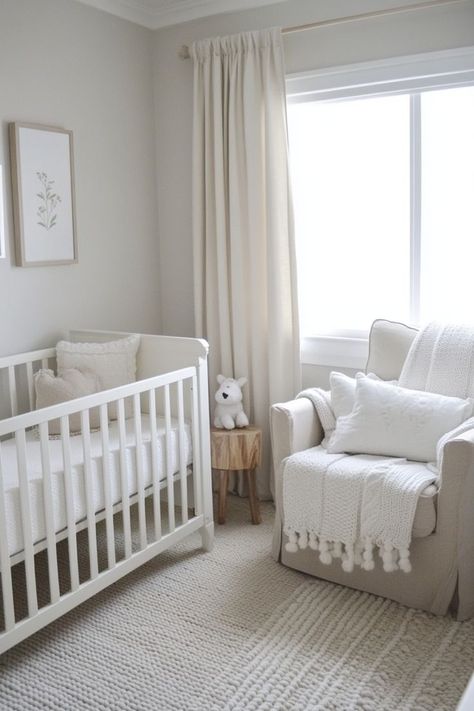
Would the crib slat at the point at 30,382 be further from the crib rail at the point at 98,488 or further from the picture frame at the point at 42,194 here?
the picture frame at the point at 42,194

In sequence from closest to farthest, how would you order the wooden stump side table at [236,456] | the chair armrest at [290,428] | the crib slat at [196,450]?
the chair armrest at [290,428], the crib slat at [196,450], the wooden stump side table at [236,456]

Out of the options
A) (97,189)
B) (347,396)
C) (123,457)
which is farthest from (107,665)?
(97,189)

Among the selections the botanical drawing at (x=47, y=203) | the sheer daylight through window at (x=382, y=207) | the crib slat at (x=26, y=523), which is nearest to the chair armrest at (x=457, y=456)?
the sheer daylight through window at (x=382, y=207)

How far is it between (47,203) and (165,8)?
123 centimetres

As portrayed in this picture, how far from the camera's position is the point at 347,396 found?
2969 mm

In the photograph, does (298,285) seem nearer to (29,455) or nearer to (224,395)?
(224,395)

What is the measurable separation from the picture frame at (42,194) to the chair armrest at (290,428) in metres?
1.24

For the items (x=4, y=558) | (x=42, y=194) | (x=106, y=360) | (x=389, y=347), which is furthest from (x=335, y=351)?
(x=4, y=558)

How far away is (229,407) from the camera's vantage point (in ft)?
11.2

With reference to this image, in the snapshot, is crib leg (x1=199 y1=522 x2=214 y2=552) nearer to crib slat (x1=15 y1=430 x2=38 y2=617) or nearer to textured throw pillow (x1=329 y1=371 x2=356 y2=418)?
textured throw pillow (x1=329 y1=371 x2=356 y2=418)

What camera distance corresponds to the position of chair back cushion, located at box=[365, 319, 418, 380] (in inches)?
121

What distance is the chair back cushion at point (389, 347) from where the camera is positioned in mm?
3068

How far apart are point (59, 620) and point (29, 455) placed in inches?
23.0

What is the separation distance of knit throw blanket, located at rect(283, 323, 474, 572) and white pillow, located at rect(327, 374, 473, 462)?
0.05 metres
